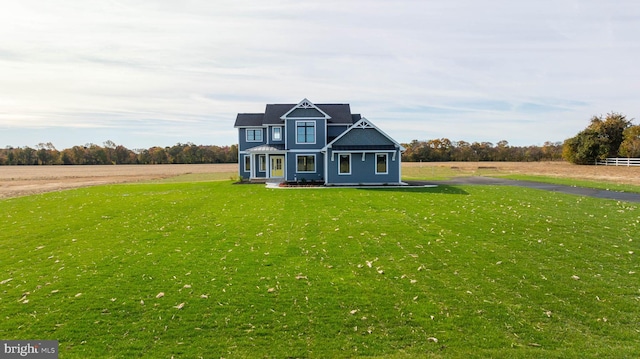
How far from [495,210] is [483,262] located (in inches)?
301

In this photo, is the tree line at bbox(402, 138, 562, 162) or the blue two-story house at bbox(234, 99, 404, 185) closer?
the blue two-story house at bbox(234, 99, 404, 185)

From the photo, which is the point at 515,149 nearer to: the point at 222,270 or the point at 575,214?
the point at 575,214

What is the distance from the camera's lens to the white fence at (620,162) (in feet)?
201

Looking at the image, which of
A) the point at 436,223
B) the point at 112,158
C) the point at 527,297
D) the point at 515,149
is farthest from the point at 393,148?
the point at 112,158

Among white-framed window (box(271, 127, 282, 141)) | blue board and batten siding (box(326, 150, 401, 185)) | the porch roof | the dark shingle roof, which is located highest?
the dark shingle roof

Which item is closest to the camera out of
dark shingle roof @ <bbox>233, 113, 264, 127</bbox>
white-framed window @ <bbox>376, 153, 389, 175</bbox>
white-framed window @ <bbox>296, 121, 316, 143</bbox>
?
white-framed window @ <bbox>376, 153, 389, 175</bbox>

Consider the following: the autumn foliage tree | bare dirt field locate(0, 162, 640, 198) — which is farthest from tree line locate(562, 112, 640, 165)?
bare dirt field locate(0, 162, 640, 198)

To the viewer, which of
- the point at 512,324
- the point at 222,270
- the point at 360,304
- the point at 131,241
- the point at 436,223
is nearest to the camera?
the point at 512,324

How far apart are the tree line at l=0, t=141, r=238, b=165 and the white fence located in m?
82.7

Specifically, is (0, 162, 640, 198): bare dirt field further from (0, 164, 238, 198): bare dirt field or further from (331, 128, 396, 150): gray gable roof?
(331, 128, 396, 150): gray gable roof

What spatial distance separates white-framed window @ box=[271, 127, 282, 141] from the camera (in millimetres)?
35438

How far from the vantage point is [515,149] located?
354ft

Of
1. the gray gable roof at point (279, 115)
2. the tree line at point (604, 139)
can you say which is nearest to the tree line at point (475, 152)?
the tree line at point (604, 139)

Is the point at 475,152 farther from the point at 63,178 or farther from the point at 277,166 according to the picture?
the point at 63,178
